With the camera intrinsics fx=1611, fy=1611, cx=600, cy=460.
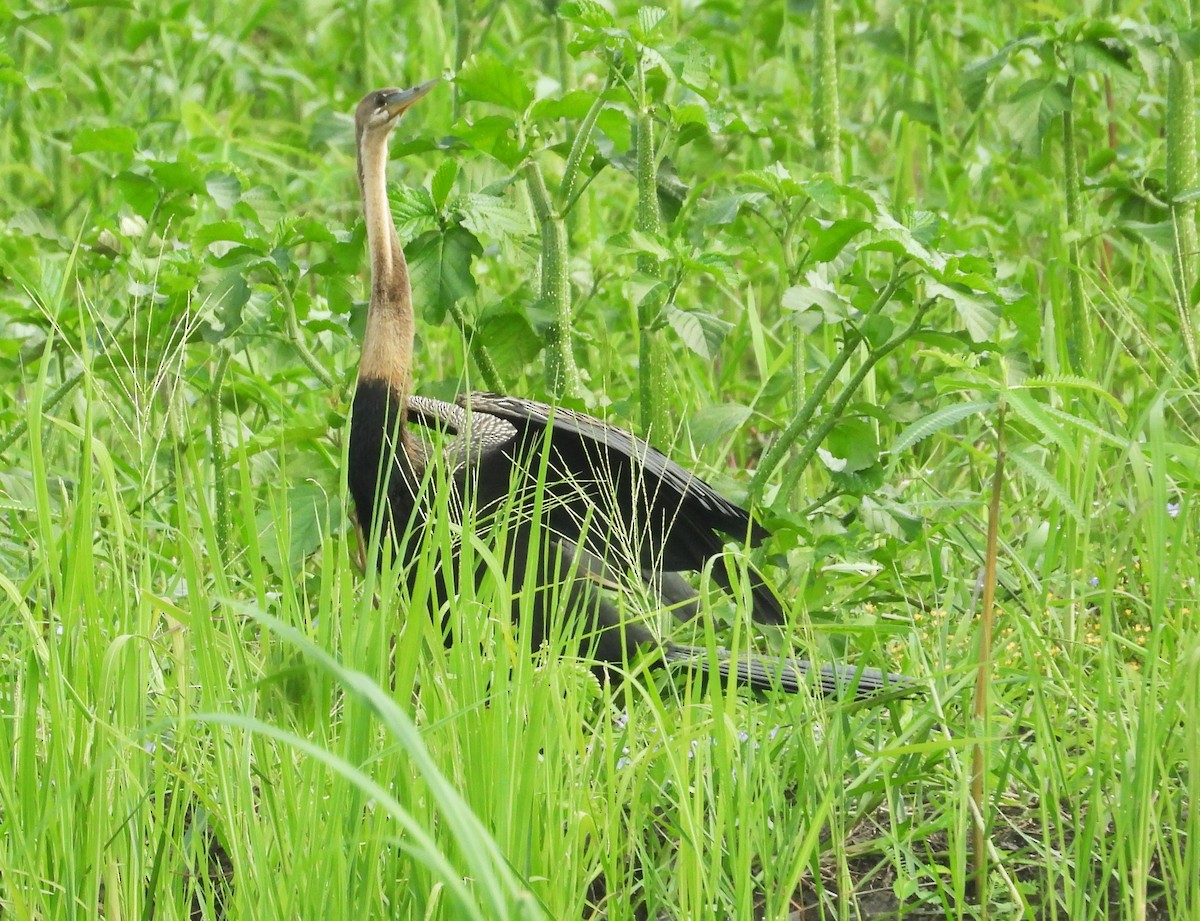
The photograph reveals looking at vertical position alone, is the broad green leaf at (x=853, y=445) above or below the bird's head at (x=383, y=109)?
below

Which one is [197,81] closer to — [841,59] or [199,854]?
[841,59]

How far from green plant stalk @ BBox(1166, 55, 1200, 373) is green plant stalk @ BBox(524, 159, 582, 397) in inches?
50.6

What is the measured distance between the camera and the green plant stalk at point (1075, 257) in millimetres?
3533

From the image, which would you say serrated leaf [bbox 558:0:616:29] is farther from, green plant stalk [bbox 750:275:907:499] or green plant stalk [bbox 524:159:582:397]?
green plant stalk [bbox 750:275:907:499]

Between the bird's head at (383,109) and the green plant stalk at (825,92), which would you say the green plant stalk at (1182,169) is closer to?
the green plant stalk at (825,92)

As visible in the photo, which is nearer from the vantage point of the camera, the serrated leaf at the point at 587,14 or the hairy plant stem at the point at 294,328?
the serrated leaf at the point at 587,14

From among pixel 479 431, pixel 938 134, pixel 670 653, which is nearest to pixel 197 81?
pixel 938 134

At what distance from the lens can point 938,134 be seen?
506cm

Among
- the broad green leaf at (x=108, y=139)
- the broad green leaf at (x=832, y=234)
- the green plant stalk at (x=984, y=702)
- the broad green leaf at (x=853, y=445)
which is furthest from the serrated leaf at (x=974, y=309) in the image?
the broad green leaf at (x=108, y=139)

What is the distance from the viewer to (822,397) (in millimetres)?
3129

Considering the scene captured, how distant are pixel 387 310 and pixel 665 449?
65 cm

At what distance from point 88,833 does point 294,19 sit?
5.32 metres

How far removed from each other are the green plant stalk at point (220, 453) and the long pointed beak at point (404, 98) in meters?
0.72

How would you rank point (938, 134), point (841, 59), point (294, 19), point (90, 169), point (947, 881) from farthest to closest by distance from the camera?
1. point (294, 19)
2. point (841, 59)
3. point (90, 169)
4. point (938, 134)
5. point (947, 881)
